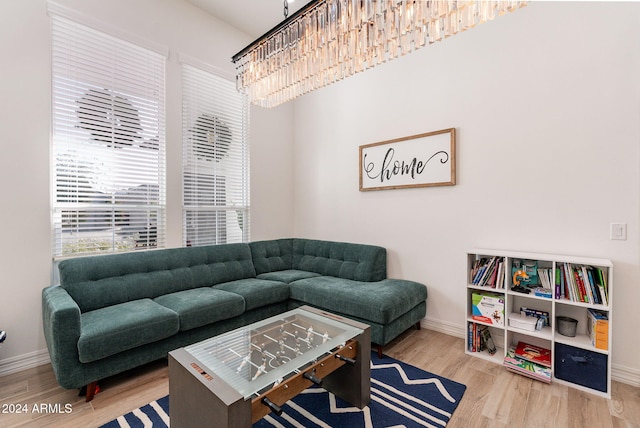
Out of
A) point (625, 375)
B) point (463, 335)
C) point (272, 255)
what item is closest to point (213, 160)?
point (272, 255)

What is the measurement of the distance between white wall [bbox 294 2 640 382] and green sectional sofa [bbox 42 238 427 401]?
1.54 ft

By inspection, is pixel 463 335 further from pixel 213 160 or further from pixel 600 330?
pixel 213 160

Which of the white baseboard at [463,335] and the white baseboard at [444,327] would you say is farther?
the white baseboard at [444,327]

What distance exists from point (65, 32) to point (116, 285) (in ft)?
7.11

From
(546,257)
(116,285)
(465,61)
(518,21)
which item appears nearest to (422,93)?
(465,61)

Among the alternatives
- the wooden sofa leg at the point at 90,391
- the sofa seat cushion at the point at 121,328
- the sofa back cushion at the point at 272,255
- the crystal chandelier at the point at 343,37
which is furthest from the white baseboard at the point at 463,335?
the wooden sofa leg at the point at 90,391

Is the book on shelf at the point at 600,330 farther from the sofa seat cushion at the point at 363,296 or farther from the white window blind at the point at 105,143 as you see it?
the white window blind at the point at 105,143

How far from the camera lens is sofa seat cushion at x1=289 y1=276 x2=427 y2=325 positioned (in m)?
2.46

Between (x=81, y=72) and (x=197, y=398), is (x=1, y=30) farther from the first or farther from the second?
(x=197, y=398)

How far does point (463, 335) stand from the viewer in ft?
9.29

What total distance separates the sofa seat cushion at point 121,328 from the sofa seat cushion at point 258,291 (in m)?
0.65

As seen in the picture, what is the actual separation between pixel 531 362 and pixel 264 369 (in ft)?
6.63

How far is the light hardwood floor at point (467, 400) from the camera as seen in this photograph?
172cm

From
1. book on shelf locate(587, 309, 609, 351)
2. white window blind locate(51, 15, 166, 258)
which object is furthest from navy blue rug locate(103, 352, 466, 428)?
white window blind locate(51, 15, 166, 258)
